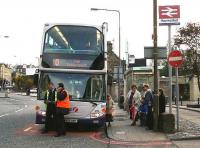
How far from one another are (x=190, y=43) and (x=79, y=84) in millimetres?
33881

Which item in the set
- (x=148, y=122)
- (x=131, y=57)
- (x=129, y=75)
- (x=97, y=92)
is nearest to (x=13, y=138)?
(x=97, y=92)

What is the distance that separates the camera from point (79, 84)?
2005cm

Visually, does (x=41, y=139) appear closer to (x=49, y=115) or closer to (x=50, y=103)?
(x=50, y=103)

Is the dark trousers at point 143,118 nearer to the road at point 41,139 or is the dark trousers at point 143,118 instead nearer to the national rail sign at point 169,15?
the road at point 41,139

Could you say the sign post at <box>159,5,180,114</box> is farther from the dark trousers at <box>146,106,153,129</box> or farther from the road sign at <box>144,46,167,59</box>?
the dark trousers at <box>146,106,153,129</box>

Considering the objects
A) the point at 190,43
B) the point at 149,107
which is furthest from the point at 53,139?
the point at 190,43

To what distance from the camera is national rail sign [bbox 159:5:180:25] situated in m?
18.5

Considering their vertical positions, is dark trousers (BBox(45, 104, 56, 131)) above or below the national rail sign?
below

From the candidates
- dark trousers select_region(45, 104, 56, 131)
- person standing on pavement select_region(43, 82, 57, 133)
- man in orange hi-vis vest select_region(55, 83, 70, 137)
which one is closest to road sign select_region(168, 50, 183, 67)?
man in orange hi-vis vest select_region(55, 83, 70, 137)

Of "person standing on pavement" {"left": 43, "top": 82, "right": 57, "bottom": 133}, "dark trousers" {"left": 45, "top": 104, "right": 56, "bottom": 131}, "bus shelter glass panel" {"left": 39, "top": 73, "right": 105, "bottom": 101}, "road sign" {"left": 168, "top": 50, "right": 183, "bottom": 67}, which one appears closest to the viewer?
"road sign" {"left": 168, "top": 50, "right": 183, "bottom": 67}

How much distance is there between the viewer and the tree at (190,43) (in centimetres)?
5159

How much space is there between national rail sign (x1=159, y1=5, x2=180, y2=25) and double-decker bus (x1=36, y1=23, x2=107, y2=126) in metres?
2.71

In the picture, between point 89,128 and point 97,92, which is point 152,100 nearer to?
point 97,92

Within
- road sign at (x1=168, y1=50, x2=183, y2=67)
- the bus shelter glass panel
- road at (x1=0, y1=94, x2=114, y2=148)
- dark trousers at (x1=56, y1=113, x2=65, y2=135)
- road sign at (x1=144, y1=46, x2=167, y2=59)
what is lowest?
road at (x1=0, y1=94, x2=114, y2=148)
